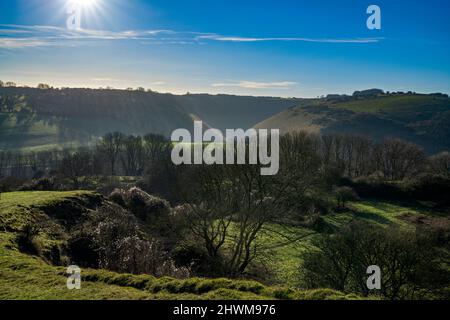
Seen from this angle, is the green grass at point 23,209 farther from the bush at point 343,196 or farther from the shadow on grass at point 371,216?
the bush at point 343,196

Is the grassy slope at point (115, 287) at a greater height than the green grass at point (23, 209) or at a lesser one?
lesser

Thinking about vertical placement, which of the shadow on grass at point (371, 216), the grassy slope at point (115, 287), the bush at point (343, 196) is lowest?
the shadow on grass at point (371, 216)

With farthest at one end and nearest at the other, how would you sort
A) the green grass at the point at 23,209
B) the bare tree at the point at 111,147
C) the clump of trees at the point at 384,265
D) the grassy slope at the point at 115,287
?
the bare tree at the point at 111,147 → the clump of trees at the point at 384,265 → the green grass at the point at 23,209 → the grassy slope at the point at 115,287

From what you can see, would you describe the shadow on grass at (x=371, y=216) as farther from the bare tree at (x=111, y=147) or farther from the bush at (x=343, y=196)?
the bare tree at (x=111, y=147)

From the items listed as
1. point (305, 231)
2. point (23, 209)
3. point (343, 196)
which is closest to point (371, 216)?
point (343, 196)

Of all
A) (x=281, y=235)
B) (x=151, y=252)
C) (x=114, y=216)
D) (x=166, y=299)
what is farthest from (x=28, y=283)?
(x=281, y=235)

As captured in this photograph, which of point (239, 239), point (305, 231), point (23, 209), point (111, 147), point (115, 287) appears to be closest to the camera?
point (115, 287)

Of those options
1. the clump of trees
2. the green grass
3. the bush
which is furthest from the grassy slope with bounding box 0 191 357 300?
the bush

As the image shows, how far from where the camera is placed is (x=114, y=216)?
3316 cm

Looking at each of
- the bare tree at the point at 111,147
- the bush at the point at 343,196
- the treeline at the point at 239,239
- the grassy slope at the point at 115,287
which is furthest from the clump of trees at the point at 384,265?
the bare tree at the point at 111,147

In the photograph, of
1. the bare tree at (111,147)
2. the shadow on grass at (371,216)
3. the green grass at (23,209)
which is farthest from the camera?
the bare tree at (111,147)

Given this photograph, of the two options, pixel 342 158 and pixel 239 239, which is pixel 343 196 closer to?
pixel 239 239

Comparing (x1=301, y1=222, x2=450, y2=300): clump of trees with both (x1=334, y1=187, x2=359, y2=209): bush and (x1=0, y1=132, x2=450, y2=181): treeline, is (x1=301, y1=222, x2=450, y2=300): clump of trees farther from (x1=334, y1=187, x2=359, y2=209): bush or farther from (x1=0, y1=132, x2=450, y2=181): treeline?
(x1=0, y1=132, x2=450, y2=181): treeline

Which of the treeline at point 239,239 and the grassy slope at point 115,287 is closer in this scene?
the grassy slope at point 115,287
